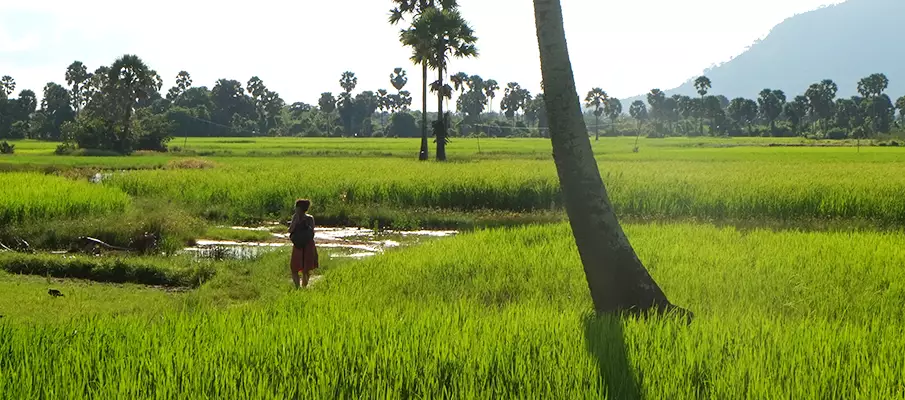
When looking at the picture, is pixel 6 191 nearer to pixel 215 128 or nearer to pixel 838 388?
pixel 838 388

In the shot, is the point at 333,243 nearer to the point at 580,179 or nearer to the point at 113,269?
the point at 113,269

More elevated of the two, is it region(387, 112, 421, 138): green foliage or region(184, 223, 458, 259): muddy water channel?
region(387, 112, 421, 138): green foliage

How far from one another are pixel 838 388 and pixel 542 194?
1719 cm

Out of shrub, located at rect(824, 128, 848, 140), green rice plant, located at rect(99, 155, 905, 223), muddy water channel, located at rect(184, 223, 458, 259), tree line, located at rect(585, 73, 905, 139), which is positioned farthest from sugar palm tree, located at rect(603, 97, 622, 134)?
muddy water channel, located at rect(184, 223, 458, 259)

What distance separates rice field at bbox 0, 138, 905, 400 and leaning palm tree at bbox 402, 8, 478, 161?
23167 mm

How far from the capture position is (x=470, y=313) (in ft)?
22.4

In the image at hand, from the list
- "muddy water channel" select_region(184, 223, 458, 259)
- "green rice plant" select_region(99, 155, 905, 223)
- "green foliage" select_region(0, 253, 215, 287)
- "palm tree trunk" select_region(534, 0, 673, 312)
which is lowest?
"muddy water channel" select_region(184, 223, 458, 259)

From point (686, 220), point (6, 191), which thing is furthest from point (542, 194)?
point (6, 191)

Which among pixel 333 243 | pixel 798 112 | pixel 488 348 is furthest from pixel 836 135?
pixel 488 348

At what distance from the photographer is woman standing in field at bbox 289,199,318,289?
10328mm

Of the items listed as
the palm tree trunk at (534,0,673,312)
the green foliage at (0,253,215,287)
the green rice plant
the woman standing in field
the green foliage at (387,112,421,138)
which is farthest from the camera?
the green foliage at (387,112,421,138)

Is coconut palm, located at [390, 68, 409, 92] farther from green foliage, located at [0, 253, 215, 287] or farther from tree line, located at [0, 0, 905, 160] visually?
green foliage, located at [0, 253, 215, 287]

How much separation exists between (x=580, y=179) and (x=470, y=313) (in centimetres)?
174

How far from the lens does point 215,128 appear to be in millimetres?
99562
